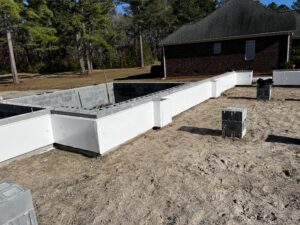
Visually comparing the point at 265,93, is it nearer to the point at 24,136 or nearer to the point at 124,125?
the point at 124,125

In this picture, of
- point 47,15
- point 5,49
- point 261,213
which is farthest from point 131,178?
point 5,49

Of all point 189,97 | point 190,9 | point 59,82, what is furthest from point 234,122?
point 190,9

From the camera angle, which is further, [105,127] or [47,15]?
[47,15]

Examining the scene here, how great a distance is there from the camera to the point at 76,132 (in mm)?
5934

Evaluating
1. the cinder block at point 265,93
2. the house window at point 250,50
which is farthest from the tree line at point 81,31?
the cinder block at point 265,93

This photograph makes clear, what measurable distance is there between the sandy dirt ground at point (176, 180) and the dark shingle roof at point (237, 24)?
1473 cm

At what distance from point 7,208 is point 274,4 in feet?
246

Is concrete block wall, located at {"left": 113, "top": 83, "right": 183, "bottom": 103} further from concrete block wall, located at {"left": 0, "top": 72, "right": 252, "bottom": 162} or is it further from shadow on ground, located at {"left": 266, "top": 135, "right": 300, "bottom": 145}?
shadow on ground, located at {"left": 266, "top": 135, "right": 300, "bottom": 145}

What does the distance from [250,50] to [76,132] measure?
18.1 m

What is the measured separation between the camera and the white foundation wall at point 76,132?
5.63m

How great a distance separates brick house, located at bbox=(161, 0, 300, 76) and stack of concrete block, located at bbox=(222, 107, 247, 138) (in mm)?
14992

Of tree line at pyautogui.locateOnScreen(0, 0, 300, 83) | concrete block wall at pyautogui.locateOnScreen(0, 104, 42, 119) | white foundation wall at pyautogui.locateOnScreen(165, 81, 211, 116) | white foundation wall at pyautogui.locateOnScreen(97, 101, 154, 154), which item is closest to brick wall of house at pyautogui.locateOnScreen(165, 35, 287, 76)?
white foundation wall at pyautogui.locateOnScreen(165, 81, 211, 116)

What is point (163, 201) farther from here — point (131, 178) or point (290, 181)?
point (290, 181)

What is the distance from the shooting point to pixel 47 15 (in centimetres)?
2839
